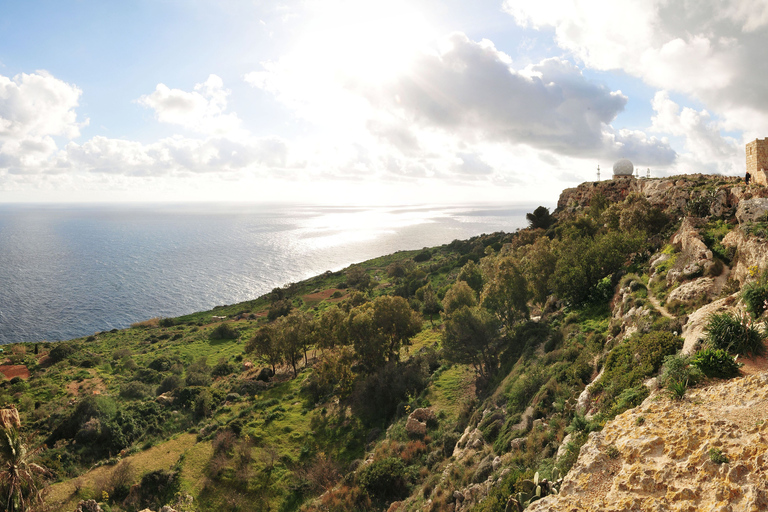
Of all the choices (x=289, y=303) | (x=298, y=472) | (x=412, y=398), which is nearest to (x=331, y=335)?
(x=412, y=398)

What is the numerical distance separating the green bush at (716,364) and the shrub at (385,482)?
45.8 feet

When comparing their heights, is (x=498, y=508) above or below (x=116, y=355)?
above

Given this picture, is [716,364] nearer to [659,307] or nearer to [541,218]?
[659,307]

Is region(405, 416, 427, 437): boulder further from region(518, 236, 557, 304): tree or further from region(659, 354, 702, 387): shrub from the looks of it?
region(518, 236, 557, 304): tree

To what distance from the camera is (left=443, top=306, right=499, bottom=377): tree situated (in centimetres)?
2736

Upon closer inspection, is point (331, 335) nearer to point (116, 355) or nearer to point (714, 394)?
point (714, 394)

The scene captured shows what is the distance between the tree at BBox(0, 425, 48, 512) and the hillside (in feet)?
11.9

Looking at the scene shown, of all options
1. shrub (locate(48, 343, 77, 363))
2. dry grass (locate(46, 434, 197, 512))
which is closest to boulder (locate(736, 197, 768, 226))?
dry grass (locate(46, 434, 197, 512))

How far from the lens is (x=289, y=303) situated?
245 feet

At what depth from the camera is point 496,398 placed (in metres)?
21.3

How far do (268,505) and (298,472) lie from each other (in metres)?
2.57

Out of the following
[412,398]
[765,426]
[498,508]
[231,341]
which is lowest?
[231,341]

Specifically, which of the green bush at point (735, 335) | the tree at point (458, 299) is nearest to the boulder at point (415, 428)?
the tree at point (458, 299)

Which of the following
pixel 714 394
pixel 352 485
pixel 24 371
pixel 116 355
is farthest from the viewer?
pixel 116 355
